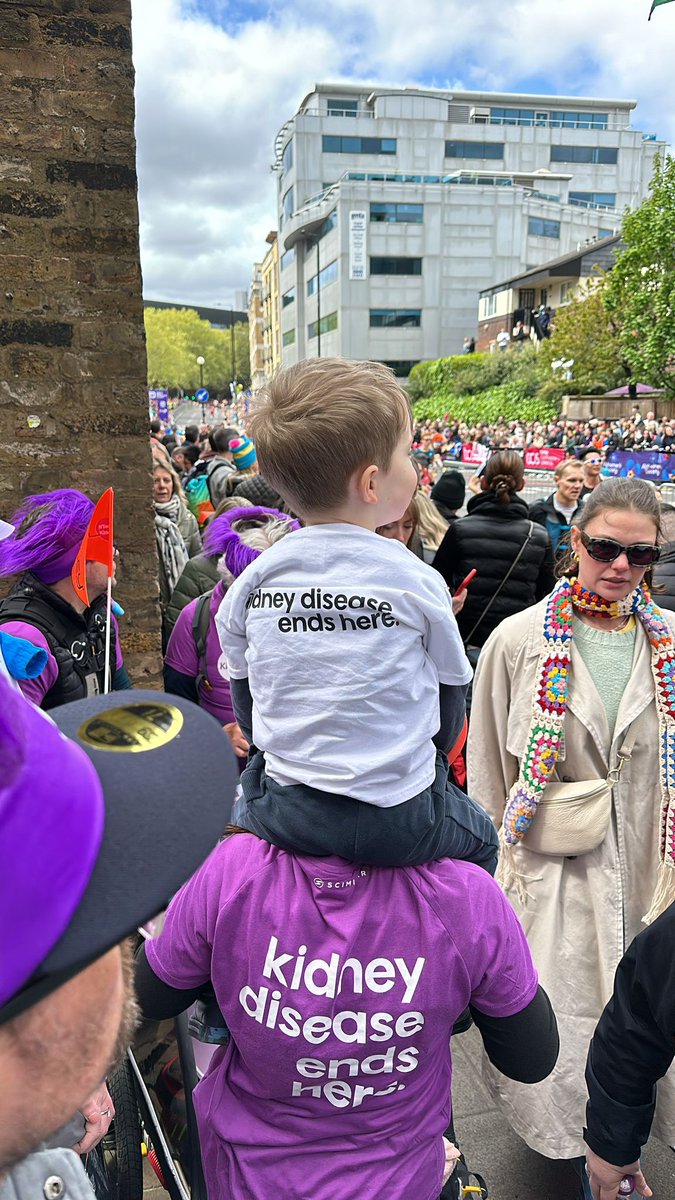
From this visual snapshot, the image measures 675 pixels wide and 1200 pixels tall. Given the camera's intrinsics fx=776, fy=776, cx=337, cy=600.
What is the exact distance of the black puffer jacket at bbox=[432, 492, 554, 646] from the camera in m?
4.44

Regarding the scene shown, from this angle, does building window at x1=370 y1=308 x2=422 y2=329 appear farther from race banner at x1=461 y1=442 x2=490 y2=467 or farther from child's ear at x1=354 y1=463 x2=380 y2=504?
child's ear at x1=354 y1=463 x2=380 y2=504

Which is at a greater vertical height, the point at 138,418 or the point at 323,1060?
the point at 138,418

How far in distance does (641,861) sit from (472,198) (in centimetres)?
6469

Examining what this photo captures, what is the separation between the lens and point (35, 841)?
0.56m

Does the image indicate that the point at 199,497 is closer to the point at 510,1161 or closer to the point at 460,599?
the point at 460,599

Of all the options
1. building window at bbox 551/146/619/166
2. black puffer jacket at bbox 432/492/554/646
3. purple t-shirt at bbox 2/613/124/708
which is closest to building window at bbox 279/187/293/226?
building window at bbox 551/146/619/166

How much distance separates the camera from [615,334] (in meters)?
37.0

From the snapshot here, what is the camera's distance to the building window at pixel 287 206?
226 ft

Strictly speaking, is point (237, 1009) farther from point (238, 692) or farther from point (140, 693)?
point (140, 693)

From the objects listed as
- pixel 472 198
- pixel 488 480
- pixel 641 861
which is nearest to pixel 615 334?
pixel 472 198

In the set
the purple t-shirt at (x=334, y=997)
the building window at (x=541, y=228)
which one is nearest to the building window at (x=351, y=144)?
the building window at (x=541, y=228)

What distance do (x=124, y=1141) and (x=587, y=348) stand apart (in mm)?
40994

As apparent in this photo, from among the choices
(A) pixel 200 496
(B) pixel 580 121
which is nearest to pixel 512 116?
(B) pixel 580 121

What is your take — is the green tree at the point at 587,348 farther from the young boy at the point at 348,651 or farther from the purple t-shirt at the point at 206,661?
the young boy at the point at 348,651
